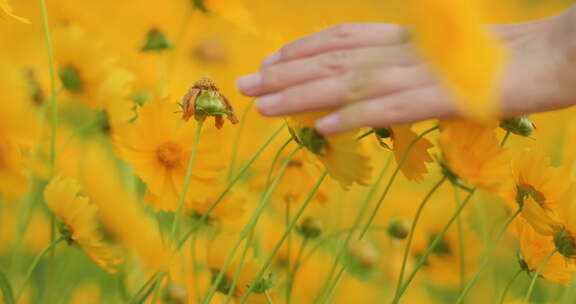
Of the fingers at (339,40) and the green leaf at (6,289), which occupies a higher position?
the fingers at (339,40)

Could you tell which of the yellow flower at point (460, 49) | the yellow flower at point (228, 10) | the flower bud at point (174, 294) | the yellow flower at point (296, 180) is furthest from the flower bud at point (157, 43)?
the yellow flower at point (460, 49)

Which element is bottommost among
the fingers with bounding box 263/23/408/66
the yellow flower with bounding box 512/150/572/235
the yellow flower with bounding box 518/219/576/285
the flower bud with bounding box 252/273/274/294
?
the flower bud with bounding box 252/273/274/294

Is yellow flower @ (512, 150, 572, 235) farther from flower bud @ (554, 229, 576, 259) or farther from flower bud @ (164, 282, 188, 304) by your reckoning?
flower bud @ (164, 282, 188, 304)

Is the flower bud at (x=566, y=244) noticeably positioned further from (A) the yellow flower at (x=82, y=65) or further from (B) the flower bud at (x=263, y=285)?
(A) the yellow flower at (x=82, y=65)

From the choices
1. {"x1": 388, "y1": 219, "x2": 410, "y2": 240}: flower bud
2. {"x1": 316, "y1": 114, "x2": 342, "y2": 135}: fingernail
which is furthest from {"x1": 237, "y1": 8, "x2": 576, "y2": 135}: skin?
{"x1": 388, "y1": 219, "x2": 410, "y2": 240}: flower bud

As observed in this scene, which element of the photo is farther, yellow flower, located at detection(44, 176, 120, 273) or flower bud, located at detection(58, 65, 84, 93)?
flower bud, located at detection(58, 65, 84, 93)

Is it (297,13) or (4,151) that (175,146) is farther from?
(297,13)
